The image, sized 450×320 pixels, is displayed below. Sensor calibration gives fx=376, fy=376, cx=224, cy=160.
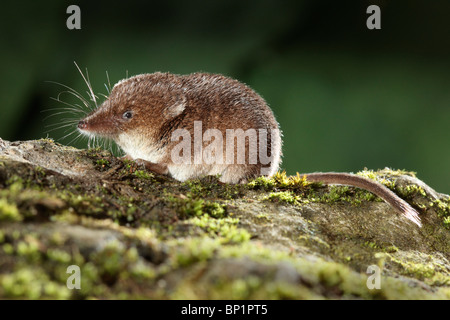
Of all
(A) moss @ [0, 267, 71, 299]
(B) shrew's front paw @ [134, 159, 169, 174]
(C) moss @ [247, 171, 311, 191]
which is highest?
(B) shrew's front paw @ [134, 159, 169, 174]

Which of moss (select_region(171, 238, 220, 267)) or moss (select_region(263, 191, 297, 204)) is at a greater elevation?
moss (select_region(263, 191, 297, 204))

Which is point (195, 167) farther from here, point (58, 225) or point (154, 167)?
point (58, 225)

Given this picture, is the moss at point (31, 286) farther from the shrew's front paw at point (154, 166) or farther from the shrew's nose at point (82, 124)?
the shrew's nose at point (82, 124)

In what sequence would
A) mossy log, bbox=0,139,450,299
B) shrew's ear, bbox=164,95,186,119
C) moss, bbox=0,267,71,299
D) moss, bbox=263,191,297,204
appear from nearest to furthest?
moss, bbox=0,267,71,299, mossy log, bbox=0,139,450,299, moss, bbox=263,191,297,204, shrew's ear, bbox=164,95,186,119

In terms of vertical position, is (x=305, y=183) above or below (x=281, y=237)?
above

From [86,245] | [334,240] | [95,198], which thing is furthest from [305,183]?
[86,245]

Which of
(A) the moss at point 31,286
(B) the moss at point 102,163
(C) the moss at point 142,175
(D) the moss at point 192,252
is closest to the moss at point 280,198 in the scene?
(C) the moss at point 142,175

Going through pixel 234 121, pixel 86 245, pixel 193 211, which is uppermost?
pixel 234 121

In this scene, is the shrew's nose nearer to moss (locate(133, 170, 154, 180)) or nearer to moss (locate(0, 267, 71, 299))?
moss (locate(133, 170, 154, 180))

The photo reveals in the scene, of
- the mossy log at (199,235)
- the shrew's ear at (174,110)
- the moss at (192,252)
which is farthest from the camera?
the shrew's ear at (174,110)

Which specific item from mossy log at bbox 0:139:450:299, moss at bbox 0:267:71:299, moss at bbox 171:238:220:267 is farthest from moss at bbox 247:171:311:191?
moss at bbox 0:267:71:299

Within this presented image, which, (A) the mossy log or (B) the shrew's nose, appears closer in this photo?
(A) the mossy log
